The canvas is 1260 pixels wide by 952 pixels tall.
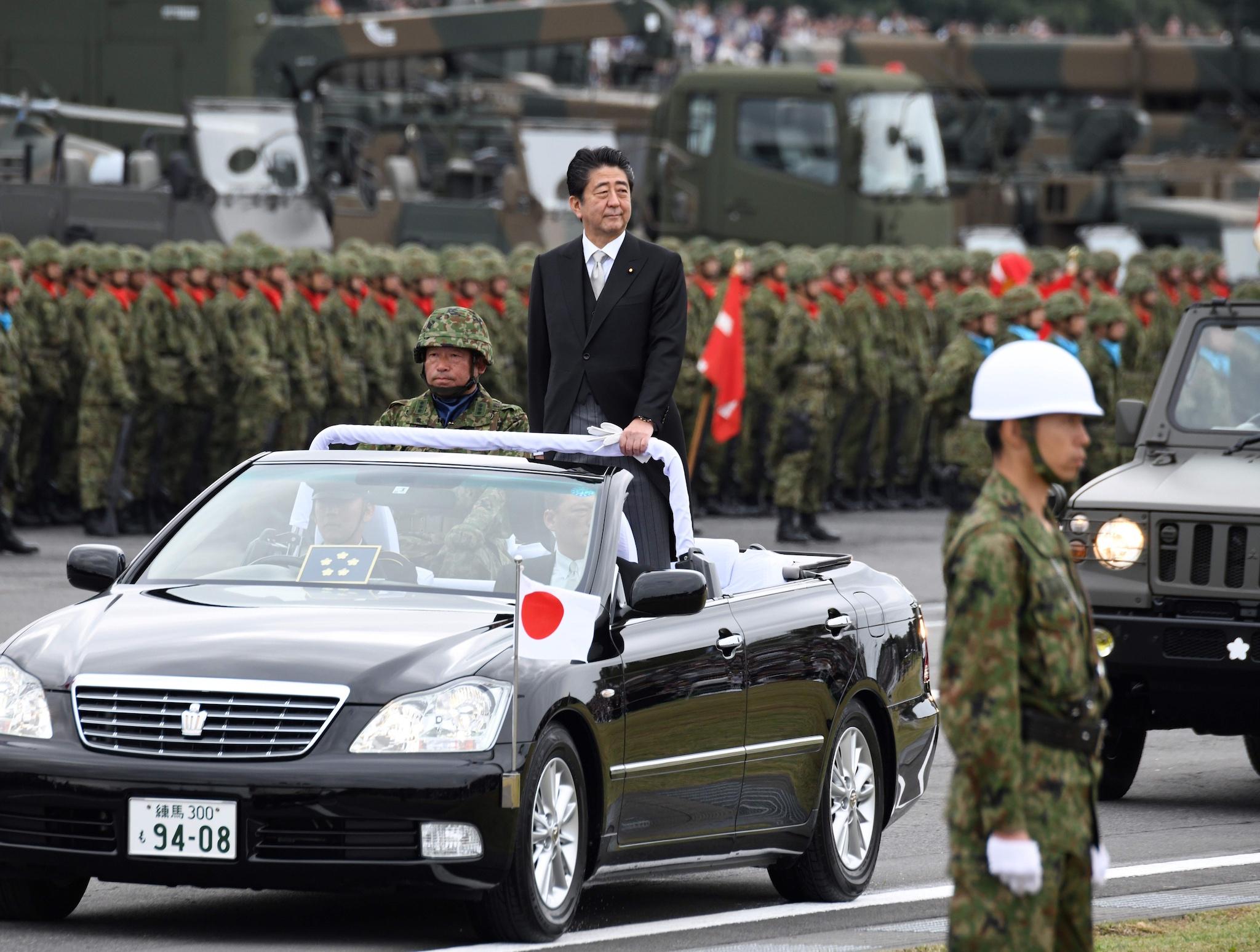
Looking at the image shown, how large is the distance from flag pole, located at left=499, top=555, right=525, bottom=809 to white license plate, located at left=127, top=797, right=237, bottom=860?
2.47 feet

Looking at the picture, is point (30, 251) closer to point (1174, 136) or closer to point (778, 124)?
point (778, 124)

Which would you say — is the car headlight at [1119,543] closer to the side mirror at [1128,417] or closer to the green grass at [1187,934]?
the side mirror at [1128,417]

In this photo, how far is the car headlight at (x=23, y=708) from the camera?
7637 mm

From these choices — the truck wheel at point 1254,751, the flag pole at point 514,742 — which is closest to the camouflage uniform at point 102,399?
the truck wheel at point 1254,751

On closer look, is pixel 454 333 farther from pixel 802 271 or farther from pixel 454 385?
pixel 802 271

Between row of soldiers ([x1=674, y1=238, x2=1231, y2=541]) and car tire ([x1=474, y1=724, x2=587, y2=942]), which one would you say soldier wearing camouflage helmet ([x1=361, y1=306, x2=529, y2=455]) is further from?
row of soldiers ([x1=674, y1=238, x2=1231, y2=541])

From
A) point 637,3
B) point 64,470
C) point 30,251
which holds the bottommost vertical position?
point 64,470

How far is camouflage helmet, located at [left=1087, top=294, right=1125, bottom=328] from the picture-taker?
19.4 metres

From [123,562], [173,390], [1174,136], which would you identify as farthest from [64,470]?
[1174,136]

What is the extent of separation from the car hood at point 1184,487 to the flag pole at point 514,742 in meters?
4.36

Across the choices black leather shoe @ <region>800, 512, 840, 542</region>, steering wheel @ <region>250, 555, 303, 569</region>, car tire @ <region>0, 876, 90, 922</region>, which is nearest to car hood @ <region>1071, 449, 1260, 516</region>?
steering wheel @ <region>250, 555, 303, 569</region>

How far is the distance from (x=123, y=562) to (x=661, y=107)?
923 inches

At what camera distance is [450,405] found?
33.4 ft

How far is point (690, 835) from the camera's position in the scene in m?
8.41
